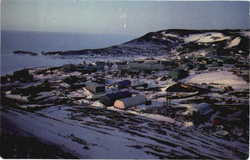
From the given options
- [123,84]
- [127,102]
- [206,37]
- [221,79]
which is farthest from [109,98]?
[206,37]

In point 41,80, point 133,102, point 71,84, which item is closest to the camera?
point 133,102

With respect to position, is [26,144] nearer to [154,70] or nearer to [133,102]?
[133,102]

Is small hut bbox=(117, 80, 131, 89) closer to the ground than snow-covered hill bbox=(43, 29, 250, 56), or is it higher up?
closer to the ground

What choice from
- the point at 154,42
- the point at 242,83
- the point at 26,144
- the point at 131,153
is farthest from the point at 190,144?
the point at 154,42

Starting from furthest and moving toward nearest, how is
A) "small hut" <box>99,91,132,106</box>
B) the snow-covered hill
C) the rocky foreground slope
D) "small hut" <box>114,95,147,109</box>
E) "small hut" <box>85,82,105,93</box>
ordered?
the snow-covered hill
"small hut" <box>85,82,105,93</box>
"small hut" <box>99,91,132,106</box>
"small hut" <box>114,95,147,109</box>
the rocky foreground slope

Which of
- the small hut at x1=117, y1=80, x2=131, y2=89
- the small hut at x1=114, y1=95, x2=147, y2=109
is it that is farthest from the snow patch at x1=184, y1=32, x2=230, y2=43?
the small hut at x1=114, y1=95, x2=147, y2=109

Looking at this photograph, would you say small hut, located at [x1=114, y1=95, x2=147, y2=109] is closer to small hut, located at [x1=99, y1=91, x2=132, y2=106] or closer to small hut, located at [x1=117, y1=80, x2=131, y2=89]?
small hut, located at [x1=99, y1=91, x2=132, y2=106]

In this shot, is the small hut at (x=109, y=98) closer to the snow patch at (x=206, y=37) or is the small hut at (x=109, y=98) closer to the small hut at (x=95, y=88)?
the small hut at (x=95, y=88)

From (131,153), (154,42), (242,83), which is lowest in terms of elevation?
(131,153)

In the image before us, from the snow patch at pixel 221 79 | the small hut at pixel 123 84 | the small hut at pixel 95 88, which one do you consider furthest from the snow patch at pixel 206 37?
the small hut at pixel 95 88

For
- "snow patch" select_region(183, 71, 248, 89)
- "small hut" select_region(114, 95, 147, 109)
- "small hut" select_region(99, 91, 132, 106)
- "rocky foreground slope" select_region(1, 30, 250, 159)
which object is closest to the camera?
"rocky foreground slope" select_region(1, 30, 250, 159)

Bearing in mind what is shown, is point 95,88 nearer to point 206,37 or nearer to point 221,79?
point 221,79
